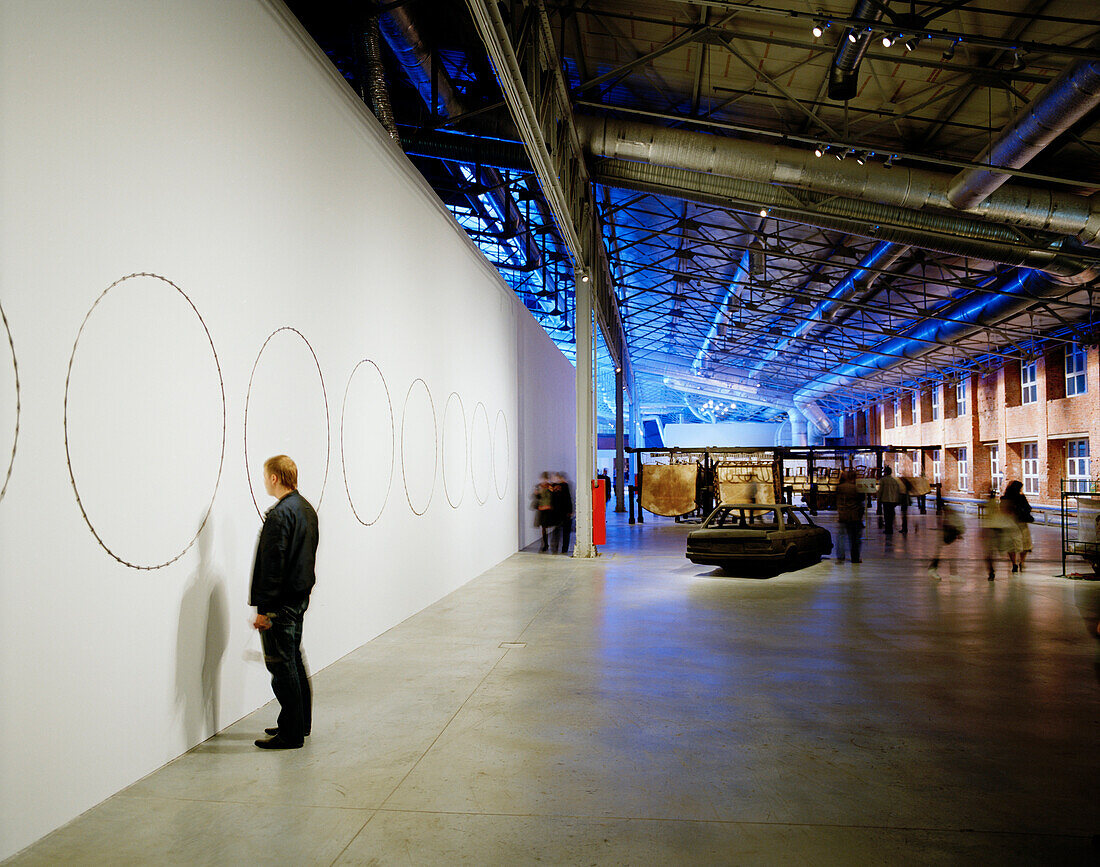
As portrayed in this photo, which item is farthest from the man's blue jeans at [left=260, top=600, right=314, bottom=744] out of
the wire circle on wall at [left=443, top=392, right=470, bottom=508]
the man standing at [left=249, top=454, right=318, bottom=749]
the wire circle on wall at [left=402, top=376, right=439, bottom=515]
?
the wire circle on wall at [left=443, top=392, right=470, bottom=508]

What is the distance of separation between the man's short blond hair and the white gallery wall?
21.7 inches

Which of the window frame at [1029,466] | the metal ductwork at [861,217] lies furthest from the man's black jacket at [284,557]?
the window frame at [1029,466]

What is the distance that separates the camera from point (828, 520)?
1035 inches

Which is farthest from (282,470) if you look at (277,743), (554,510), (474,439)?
(554,510)

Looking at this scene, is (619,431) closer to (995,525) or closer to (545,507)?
(545,507)

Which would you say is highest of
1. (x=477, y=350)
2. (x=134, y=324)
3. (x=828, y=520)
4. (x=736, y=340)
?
(x=736, y=340)

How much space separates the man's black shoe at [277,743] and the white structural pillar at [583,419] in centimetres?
1082

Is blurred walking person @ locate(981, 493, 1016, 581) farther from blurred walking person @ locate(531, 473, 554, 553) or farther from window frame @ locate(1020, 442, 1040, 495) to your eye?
window frame @ locate(1020, 442, 1040, 495)

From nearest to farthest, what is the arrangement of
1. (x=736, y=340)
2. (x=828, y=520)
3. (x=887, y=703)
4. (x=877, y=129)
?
1. (x=887, y=703)
2. (x=877, y=129)
3. (x=828, y=520)
4. (x=736, y=340)

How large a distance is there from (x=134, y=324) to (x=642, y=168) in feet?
37.5

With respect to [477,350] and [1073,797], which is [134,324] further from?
[477,350]

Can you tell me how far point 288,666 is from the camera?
4.67 metres

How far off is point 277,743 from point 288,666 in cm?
54


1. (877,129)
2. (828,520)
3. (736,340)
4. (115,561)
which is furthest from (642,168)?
(736,340)
